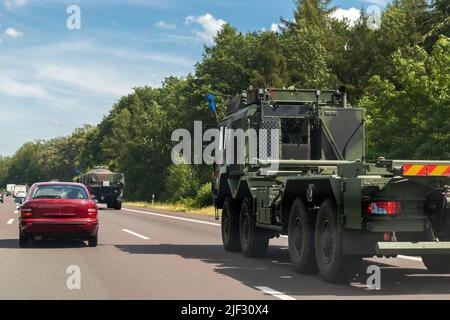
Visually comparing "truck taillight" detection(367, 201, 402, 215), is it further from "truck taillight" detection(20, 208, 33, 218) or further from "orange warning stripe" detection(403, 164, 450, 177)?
"truck taillight" detection(20, 208, 33, 218)

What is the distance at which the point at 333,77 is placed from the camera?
57281mm

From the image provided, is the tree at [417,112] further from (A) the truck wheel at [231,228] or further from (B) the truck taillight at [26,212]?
(B) the truck taillight at [26,212]

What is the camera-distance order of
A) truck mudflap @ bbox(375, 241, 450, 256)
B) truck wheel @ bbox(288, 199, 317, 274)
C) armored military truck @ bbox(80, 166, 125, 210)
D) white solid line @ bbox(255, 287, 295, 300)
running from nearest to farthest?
white solid line @ bbox(255, 287, 295, 300) < truck mudflap @ bbox(375, 241, 450, 256) < truck wheel @ bbox(288, 199, 317, 274) < armored military truck @ bbox(80, 166, 125, 210)

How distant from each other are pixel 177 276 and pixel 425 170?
13.2ft

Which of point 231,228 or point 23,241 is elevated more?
point 231,228

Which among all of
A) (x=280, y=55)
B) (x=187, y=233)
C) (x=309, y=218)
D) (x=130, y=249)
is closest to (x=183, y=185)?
(x=280, y=55)

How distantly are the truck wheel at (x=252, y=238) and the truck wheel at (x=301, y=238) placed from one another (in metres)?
2.16

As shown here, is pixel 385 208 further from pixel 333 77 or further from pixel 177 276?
pixel 333 77

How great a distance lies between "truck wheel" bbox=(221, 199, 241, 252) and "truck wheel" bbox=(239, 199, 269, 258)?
757 mm

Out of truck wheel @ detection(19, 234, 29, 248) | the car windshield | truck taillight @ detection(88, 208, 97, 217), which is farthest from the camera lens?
the car windshield

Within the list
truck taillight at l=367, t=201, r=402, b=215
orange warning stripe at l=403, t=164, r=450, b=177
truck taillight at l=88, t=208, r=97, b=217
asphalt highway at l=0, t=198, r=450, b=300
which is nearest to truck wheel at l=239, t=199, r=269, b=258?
asphalt highway at l=0, t=198, r=450, b=300

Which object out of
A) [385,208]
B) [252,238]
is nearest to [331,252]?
[385,208]

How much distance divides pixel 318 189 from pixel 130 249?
6322 millimetres

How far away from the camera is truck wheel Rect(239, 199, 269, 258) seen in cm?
1278
